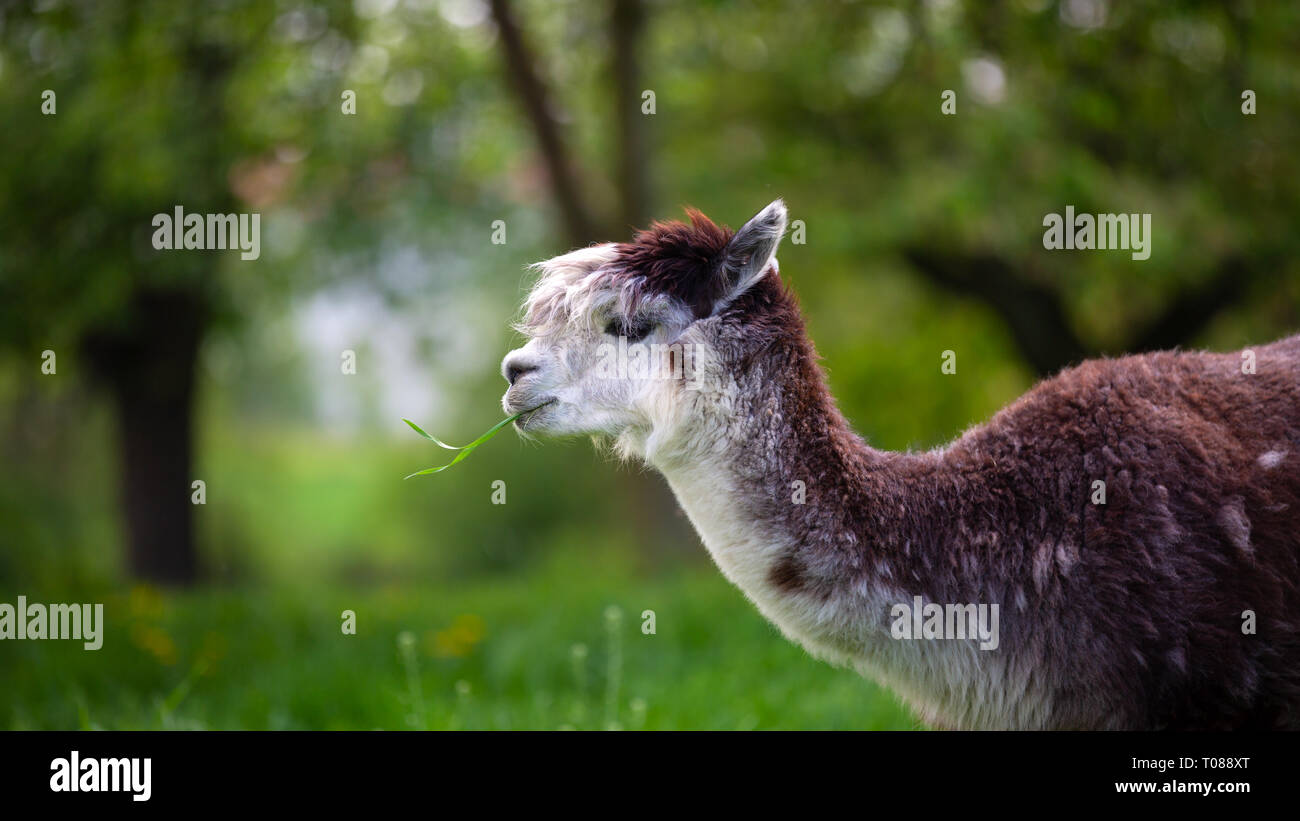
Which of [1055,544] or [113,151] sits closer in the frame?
[1055,544]

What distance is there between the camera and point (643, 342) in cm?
324

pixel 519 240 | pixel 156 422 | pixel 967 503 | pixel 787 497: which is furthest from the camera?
pixel 156 422

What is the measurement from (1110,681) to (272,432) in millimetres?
13293

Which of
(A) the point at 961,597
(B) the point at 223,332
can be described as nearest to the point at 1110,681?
(A) the point at 961,597

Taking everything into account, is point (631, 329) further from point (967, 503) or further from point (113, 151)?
point (113, 151)

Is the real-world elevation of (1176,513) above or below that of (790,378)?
below

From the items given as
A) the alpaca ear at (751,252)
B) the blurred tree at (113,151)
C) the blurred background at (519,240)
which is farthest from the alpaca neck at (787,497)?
the blurred tree at (113,151)

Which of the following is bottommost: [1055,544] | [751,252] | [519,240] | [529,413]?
[1055,544]

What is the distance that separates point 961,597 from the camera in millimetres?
3148

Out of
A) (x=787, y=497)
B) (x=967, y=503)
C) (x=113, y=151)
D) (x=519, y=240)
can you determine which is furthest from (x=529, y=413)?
(x=519, y=240)

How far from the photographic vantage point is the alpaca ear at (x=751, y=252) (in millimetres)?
3127

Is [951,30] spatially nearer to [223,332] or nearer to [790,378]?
[790,378]

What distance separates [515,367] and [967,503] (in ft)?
4.63

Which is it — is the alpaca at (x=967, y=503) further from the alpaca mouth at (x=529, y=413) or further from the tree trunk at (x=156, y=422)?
the tree trunk at (x=156, y=422)
